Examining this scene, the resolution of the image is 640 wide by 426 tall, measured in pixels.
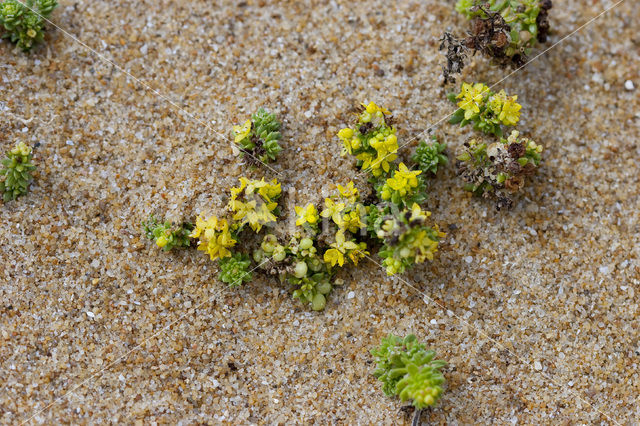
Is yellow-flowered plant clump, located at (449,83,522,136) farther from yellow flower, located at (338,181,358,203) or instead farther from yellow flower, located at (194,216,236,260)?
yellow flower, located at (194,216,236,260)

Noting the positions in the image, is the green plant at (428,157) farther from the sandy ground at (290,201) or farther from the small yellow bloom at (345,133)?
the small yellow bloom at (345,133)

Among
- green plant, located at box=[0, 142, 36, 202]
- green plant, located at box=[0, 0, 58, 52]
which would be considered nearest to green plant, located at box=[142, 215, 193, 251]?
green plant, located at box=[0, 142, 36, 202]

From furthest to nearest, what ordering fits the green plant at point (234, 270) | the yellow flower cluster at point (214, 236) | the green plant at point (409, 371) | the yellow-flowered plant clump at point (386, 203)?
1. the green plant at point (234, 270)
2. the yellow flower cluster at point (214, 236)
3. the yellow-flowered plant clump at point (386, 203)
4. the green plant at point (409, 371)

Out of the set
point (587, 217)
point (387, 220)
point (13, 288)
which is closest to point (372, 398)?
point (387, 220)

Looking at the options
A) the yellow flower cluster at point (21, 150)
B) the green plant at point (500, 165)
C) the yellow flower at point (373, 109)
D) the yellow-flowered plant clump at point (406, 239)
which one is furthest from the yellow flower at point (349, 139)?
the yellow flower cluster at point (21, 150)

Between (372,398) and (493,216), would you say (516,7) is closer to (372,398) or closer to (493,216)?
(493,216)

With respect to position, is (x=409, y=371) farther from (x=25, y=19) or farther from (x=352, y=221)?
(x=25, y=19)

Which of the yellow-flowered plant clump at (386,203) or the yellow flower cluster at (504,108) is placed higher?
the yellow flower cluster at (504,108)
